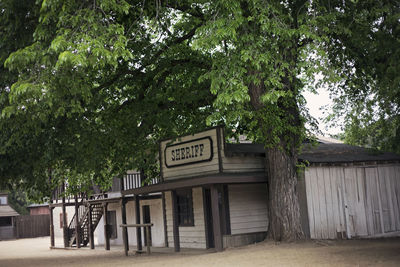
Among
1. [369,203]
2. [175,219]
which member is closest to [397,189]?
[369,203]

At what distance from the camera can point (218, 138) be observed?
18.1 metres

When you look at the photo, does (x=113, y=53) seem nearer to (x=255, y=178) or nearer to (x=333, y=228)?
(x=255, y=178)

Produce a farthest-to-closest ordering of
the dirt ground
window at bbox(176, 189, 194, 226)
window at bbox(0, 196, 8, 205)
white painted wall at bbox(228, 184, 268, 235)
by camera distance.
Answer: window at bbox(0, 196, 8, 205), window at bbox(176, 189, 194, 226), white painted wall at bbox(228, 184, 268, 235), the dirt ground

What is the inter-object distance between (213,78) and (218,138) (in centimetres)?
363

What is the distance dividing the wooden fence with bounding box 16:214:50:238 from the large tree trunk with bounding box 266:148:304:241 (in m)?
37.3

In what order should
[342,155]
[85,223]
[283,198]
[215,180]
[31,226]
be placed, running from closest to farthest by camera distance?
1. [215,180]
2. [283,198]
3. [342,155]
4. [85,223]
5. [31,226]

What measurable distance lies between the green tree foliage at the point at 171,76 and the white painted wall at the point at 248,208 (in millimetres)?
1375

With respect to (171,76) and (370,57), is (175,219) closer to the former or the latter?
(171,76)

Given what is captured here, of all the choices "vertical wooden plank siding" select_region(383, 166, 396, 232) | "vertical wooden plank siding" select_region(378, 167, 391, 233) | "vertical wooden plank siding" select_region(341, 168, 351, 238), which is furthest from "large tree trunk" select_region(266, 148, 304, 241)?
"vertical wooden plank siding" select_region(383, 166, 396, 232)

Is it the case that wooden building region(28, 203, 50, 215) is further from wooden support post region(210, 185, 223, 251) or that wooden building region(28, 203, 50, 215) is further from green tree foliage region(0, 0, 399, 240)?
wooden support post region(210, 185, 223, 251)

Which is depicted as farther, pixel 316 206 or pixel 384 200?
pixel 384 200

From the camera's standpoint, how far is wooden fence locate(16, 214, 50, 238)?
4962 centimetres

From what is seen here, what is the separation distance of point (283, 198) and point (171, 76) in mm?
7131

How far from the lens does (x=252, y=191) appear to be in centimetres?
1933
